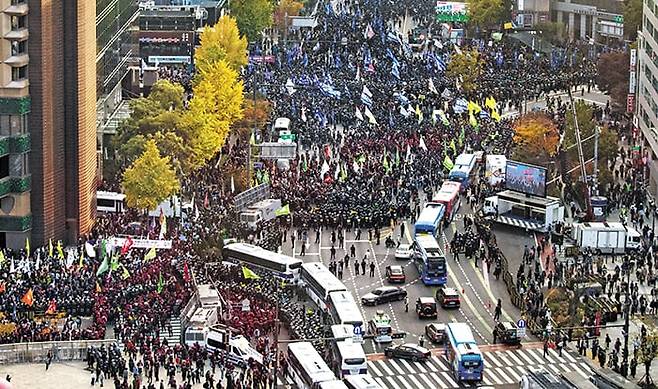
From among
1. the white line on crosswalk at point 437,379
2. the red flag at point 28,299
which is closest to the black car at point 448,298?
the white line on crosswalk at point 437,379

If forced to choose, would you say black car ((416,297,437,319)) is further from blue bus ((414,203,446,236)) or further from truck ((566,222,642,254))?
truck ((566,222,642,254))

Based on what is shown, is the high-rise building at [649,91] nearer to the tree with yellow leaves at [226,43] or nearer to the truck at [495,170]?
the truck at [495,170]

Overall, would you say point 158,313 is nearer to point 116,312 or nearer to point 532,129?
point 116,312

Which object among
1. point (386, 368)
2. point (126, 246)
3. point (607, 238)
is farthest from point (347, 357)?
point (607, 238)

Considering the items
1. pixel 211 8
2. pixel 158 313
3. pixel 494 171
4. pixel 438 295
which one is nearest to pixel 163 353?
pixel 158 313

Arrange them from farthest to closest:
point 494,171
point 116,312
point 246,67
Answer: point 246,67, point 494,171, point 116,312
